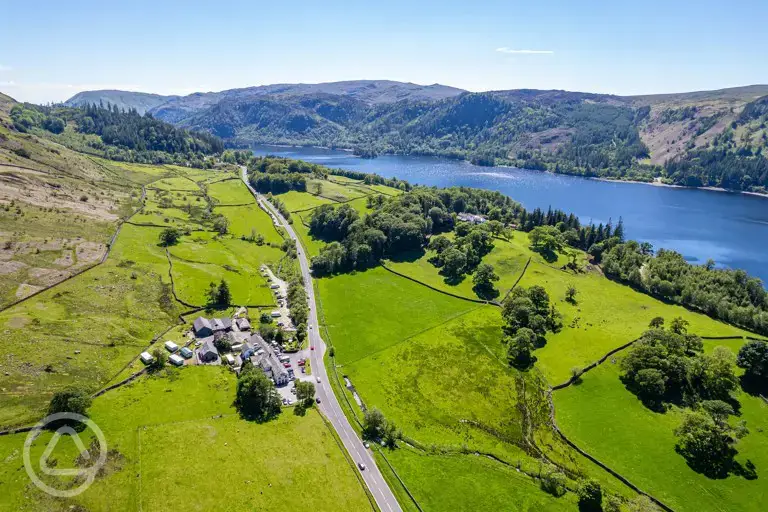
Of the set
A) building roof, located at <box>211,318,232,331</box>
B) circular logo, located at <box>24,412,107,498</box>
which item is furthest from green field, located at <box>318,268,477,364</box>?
circular logo, located at <box>24,412,107,498</box>

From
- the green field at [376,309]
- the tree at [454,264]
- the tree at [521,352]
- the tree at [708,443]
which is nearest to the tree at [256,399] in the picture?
the green field at [376,309]

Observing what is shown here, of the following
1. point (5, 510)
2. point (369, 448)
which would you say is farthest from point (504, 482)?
point (5, 510)

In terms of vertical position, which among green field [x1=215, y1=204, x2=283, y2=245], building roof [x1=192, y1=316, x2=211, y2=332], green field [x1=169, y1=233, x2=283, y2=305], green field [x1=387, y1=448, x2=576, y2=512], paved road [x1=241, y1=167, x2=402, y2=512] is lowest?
green field [x1=387, y1=448, x2=576, y2=512]

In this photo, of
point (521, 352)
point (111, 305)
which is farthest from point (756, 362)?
point (111, 305)

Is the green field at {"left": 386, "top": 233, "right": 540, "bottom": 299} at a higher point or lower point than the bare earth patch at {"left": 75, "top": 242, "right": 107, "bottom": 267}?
lower

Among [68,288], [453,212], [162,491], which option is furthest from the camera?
[453,212]

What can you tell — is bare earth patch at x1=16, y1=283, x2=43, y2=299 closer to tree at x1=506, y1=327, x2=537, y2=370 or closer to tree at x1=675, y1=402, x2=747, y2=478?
tree at x1=506, y1=327, x2=537, y2=370

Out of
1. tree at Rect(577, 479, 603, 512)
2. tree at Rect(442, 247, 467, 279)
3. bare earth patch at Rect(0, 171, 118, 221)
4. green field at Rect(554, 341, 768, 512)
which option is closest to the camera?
tree at Rect(577, 479, 603, 512)

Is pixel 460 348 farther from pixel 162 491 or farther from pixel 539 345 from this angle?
pixel 162 491
